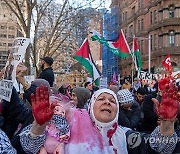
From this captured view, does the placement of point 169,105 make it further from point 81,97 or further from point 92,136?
point 81,97

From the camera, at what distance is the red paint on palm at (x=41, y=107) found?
2.41 metres

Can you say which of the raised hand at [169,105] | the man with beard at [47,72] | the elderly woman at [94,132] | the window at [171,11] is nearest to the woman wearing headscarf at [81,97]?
the man with beard at [47,72]

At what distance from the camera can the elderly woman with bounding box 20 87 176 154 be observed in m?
2.61

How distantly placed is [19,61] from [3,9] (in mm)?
18346

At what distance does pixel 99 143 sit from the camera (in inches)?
112

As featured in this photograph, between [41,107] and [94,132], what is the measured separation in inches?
24.2

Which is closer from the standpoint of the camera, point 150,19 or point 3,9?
point 3,9

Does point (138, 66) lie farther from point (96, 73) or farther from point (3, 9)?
point (3, 9)

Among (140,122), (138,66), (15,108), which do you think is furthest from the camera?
(138,66)

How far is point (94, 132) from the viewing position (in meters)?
2.87

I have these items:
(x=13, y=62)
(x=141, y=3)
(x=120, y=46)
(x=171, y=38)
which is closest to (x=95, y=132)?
(x=13, y=62)

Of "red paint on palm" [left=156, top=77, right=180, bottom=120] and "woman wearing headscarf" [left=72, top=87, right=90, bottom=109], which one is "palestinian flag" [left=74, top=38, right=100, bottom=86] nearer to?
"woman wearing headscarf" [left=72, top=87, right=90, bottom=109]

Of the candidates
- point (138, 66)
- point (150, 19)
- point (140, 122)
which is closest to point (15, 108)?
point (140, 122)

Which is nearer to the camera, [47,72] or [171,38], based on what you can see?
[47,72]
